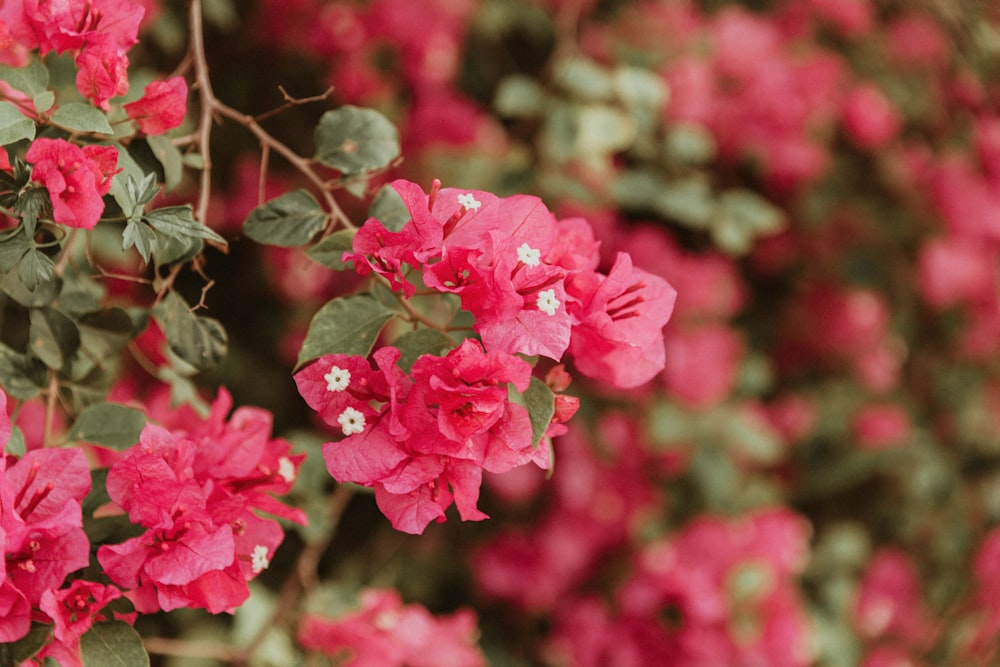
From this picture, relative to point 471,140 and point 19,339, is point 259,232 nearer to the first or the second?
point 19,339

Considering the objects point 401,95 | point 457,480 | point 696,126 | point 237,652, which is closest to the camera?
point 457,480

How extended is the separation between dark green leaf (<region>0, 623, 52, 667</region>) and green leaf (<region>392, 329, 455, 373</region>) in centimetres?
31

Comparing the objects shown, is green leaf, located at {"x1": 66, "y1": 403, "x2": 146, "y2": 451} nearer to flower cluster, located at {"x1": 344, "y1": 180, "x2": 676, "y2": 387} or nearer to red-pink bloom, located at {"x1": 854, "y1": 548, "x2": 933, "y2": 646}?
flower cluster, located at {"x1": 344, "y1": 180, "x2": 676, "y2": 387}

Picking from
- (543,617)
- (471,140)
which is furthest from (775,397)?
(471,140)

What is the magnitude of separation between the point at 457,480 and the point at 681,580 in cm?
90

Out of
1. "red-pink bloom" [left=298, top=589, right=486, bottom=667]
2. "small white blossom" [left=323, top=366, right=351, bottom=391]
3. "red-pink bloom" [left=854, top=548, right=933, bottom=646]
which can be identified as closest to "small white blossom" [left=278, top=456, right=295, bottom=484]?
"small white blossom" [left=323, top=366, right=351, bottom=391]

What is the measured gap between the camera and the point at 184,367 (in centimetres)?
89

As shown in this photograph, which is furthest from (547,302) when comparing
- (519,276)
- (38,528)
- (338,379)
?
(38,528)

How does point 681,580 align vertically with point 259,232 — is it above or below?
below

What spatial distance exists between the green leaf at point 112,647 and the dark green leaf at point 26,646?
1.0 inches

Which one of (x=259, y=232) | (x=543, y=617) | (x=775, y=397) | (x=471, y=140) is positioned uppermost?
(x=259, y=232)

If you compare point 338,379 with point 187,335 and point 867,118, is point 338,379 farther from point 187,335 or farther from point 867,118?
point 867,118

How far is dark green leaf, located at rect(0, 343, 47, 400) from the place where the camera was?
75 cm

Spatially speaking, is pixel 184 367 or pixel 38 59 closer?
pixel 38 59
